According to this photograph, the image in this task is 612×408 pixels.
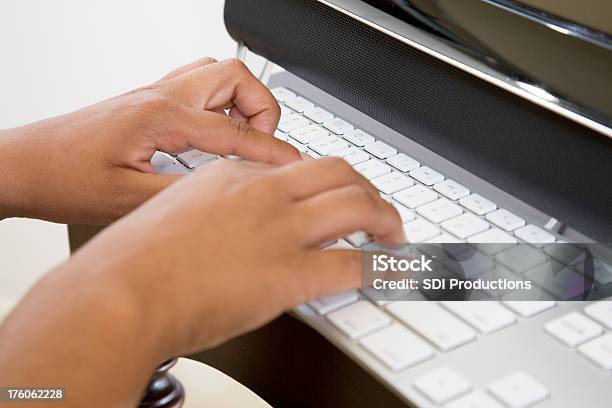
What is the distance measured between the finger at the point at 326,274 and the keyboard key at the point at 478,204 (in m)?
0.12

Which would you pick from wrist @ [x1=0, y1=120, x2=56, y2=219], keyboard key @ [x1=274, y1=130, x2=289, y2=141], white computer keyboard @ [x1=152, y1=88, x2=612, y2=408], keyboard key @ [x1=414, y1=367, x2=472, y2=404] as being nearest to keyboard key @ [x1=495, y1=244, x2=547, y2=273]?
white computer keyboard @ [x1=152, y1=88, x2=612, y2=408]

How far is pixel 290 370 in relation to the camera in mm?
537

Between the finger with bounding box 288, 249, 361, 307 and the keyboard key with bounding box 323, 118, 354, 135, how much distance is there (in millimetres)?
206

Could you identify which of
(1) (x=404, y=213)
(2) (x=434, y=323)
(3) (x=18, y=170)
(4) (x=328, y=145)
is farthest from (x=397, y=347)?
(3) (x=18, y=170)

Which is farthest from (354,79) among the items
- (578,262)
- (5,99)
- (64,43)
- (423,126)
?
(5,99)

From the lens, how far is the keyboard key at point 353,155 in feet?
2.11

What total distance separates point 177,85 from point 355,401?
0.30 m

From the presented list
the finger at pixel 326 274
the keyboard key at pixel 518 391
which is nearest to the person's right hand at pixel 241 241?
the finger at pixel 326 274

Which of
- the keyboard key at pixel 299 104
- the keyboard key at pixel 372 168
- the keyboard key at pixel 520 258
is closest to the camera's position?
the keyboard key at pixel 520 258

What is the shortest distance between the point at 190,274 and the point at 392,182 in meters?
0.22

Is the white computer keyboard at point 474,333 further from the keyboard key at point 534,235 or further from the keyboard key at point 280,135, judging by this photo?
the keyboard key at point 280,135

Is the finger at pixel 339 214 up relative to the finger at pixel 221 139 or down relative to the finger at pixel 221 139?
up

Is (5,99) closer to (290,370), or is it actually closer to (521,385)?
(290,370)

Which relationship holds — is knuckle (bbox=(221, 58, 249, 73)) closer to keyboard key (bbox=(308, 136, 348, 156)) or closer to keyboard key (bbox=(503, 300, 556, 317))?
keyboard key (bbox=(308, 136, 348, 156))
